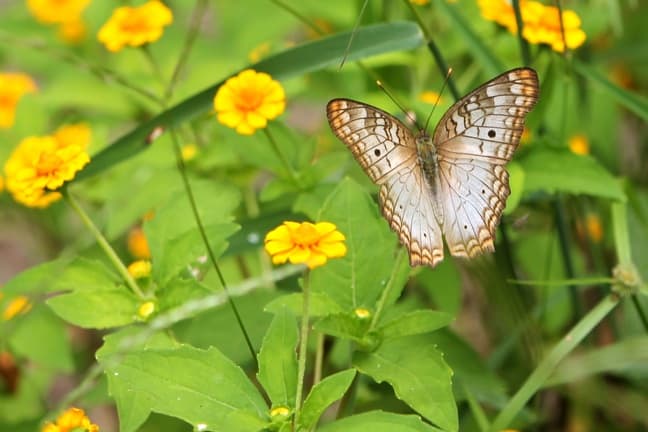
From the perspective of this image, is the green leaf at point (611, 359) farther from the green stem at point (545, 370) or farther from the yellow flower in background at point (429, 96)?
the yellow flower in background at point (429, 96)

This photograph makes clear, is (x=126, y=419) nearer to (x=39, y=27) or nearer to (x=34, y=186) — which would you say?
(x=34, y=186)

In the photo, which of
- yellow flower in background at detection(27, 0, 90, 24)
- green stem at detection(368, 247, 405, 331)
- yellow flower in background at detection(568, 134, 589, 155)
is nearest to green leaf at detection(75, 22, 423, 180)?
green stem at detection(368, 247, 405, 331)

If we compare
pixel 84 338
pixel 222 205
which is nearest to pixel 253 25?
pixel 84 338

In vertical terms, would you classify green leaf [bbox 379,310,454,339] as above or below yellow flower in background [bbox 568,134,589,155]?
below

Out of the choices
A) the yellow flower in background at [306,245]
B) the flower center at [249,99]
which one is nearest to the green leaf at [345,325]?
the yellow flower in background at [306,245]

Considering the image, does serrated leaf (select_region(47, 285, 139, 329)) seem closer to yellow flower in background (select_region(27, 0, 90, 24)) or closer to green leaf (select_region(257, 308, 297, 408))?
green leaf (select_region(257, 308, 297, 408))
